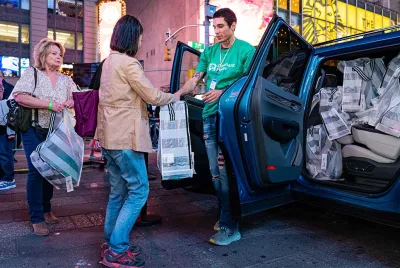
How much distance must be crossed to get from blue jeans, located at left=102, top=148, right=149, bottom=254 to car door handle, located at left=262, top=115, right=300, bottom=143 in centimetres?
105

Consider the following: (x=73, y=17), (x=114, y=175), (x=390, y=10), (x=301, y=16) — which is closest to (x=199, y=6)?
(x=301, y=16)

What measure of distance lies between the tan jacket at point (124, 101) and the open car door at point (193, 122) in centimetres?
137

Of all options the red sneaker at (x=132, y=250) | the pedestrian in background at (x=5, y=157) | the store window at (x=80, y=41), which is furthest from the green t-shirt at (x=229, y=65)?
the store window at (x=80, y=41)

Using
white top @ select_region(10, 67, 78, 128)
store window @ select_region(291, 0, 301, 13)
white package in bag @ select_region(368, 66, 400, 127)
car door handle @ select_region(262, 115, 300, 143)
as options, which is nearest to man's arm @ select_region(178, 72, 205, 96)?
car door handle @ select_region(262, 115, 300, 143)

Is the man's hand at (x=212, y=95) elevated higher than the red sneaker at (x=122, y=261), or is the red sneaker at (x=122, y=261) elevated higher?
the man's hand at (x=212, y=95)

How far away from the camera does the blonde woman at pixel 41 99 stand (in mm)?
3285

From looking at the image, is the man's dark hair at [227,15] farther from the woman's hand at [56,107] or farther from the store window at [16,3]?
the store window at [16,3]

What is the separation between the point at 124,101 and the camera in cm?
254

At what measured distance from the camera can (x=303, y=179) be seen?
3.37m

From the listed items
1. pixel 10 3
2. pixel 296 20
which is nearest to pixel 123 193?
pixel 296 20

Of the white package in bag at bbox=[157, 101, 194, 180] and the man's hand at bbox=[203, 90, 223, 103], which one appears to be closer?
the white package in bag at bbox=[157, 101, 194, 180]

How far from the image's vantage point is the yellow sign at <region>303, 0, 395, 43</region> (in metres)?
24.9

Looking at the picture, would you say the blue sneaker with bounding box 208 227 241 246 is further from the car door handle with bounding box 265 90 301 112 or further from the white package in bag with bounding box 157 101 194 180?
the car door handle with bounding box 265 90 301 112

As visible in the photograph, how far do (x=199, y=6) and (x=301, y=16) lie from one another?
7577 millimetres
